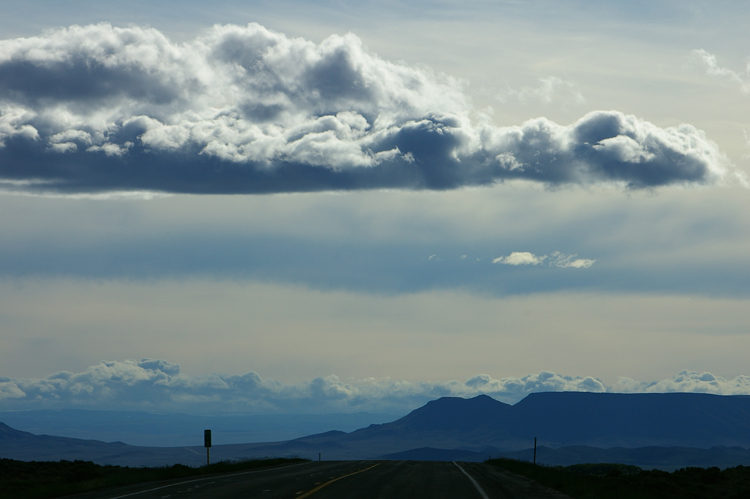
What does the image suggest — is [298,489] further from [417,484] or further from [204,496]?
[417,484]

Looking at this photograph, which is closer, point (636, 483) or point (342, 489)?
point (342, 489)

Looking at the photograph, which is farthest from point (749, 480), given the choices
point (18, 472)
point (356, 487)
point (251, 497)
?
point (18, 472)

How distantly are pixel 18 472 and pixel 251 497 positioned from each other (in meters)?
77.6

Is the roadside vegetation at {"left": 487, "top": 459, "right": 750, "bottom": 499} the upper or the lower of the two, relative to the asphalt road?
lower

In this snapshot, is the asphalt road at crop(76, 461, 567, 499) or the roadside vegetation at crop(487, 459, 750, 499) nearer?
the asphalt road at crop(76, 461, 567, 499)

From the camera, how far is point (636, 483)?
168 feet

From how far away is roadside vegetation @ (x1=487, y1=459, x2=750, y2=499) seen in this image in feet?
111

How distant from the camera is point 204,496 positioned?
91.6 feet

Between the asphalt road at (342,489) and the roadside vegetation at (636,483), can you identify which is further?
the roadside vegetation at (636,483)

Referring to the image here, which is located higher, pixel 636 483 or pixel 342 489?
pixel 342 489

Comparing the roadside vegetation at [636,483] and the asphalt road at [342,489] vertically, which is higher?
the asphalt road at [342,489]

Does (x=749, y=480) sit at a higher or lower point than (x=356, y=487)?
lower

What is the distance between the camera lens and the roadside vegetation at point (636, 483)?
33812mm

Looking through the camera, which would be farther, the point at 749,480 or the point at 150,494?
the point at 749,480
